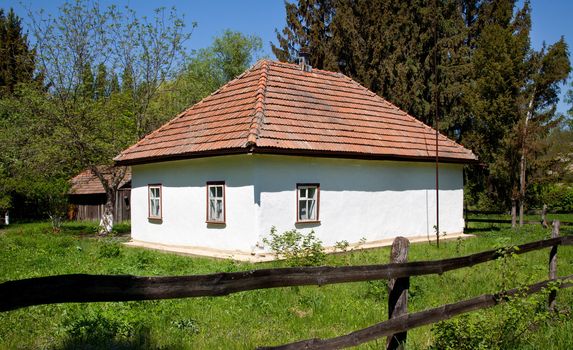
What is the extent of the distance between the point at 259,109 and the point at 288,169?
199 centimetres

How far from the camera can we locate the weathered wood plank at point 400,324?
13.6ft

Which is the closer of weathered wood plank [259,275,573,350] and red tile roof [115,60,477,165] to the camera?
weathered wood plank [259,275,573,350]

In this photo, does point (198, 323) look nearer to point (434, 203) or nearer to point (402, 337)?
point (402, 337)

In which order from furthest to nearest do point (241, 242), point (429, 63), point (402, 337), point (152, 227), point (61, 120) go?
1. point (429, 63)
2. point (61, 120)
3. point (152, 227)
4. point (241, 242)
5. point (402, 337)

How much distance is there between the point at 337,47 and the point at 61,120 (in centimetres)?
1644

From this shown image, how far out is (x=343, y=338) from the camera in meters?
4.32

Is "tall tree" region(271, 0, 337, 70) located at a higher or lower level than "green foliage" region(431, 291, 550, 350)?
higher

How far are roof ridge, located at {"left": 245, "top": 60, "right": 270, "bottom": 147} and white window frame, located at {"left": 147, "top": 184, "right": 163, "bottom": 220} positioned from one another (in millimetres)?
4662

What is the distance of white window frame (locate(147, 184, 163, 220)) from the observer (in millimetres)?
18047

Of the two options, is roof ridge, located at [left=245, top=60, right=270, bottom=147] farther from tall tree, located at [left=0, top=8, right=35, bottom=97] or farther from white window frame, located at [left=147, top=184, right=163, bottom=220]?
tall tree, located at [left=0, top=8, right=35, bottom=97]

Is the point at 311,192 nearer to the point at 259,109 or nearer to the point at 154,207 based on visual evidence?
the point at 259,109

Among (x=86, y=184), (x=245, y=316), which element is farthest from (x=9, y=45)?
(x=245, y=316)

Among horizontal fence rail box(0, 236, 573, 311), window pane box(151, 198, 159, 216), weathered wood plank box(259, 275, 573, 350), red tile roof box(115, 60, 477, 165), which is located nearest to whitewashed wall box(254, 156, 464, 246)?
red tile roof box(115, 60, 477, 165)

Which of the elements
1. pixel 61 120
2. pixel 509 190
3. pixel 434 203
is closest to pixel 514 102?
pixel 509 190
